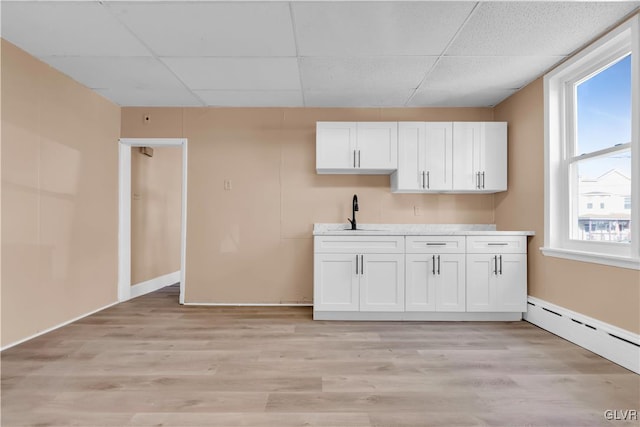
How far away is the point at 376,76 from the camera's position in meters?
3.26

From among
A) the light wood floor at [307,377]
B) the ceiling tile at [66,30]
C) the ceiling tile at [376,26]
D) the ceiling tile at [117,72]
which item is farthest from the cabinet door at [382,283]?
the ceiling tile at [66,30]

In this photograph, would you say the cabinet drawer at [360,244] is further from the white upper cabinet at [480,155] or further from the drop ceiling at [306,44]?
the drop ceiling at [306,44]

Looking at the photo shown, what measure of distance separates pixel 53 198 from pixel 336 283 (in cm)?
270

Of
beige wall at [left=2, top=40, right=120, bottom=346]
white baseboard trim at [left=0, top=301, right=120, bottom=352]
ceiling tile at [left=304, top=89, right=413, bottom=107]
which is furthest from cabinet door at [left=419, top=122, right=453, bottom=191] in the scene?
white baseboard trim at [left=0, top=301, right=120, bottom=352]

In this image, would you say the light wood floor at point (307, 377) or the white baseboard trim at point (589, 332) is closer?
the light wood floor at point (307, 377)

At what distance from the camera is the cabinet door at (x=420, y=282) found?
3439mm

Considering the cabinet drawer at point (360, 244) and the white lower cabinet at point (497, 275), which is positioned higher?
the cabinet drawer at point (360, 244)

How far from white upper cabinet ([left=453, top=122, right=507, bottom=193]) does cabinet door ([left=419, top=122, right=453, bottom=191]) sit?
6 centimetres

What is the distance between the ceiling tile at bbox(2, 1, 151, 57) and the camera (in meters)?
2.24

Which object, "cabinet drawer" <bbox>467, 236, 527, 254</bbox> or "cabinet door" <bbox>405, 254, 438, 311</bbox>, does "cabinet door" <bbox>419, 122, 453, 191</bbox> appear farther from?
"cabinet door" <bbox>405, 254, 438, 311</bbox>

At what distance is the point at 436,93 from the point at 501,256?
5.91 ft

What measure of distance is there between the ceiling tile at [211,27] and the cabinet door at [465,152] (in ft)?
6.82

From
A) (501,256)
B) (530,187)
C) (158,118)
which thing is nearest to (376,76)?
(530,187)

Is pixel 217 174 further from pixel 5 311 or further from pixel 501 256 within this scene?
pixel 501 256
